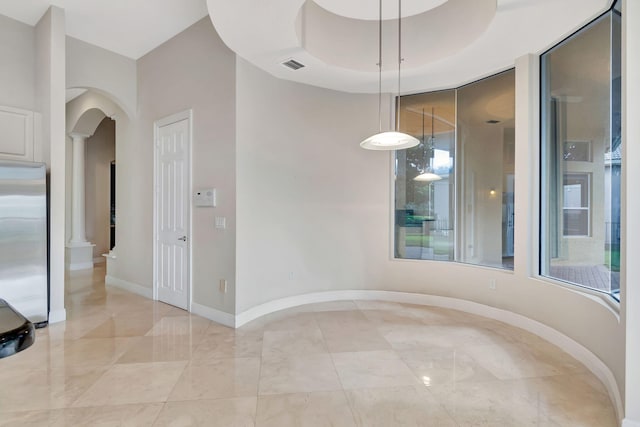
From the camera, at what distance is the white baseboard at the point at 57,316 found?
3556mm

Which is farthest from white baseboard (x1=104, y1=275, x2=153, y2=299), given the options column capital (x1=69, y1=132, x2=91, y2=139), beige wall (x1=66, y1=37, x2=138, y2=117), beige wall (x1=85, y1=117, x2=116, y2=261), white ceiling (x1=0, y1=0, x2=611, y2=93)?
white ceiling (x1=0, y1=0, x2=611, y2=93)

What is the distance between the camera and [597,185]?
9.35 feet

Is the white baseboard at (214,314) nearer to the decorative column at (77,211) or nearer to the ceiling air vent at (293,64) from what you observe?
the ceiling air vent at (293,64)

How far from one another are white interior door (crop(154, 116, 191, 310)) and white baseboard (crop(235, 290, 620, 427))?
1091 mm

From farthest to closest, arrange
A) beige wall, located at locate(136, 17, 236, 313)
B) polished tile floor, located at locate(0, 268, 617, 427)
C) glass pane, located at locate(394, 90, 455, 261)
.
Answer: glass pane, located at locate(394, 90, 455, 261)
beige wall, located at locate(136, 17, 236, 313)
polished tile floor, located at locate(0, 268, 617, 427)

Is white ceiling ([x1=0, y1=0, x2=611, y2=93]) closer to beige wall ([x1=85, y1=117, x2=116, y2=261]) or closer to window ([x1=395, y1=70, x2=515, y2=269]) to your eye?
window ([x1=395, y1=70, x2=515, y2=269])

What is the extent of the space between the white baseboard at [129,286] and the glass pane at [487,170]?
4.29m

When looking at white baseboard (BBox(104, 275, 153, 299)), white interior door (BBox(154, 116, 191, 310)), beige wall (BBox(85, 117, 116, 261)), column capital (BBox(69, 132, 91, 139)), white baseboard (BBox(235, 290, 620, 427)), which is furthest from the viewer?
beige wall (BBox(85, 117, 116, 261))

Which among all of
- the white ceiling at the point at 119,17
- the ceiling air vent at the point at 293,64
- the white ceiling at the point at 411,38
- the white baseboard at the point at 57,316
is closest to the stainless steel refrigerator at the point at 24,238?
the white baseboard at the point at 57,316

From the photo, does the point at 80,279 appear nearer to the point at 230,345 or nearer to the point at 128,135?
the point at 128,135

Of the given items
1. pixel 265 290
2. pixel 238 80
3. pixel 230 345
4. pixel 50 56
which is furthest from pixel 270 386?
pixel 50 56

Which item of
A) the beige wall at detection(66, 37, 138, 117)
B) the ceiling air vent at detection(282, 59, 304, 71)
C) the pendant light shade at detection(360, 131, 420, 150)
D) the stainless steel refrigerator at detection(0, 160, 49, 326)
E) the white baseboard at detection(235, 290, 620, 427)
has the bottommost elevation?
the white baseboard at detection(235, 290, 620, 427)

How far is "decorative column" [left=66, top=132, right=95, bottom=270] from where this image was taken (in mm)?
6449

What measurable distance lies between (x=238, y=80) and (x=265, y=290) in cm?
241
